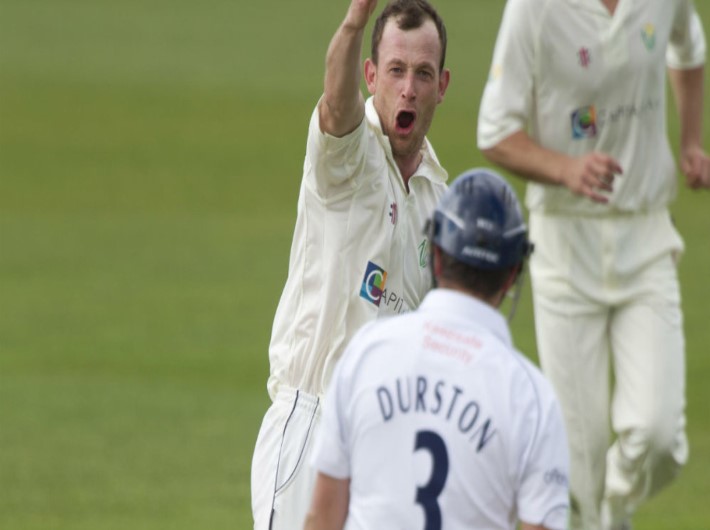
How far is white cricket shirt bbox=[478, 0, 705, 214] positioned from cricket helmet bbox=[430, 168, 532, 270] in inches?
133

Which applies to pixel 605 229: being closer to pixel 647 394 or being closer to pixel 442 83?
pixel 647 394

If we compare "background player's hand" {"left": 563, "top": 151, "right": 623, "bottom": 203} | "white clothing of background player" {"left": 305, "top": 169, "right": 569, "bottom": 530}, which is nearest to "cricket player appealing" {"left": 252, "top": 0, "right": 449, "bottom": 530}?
"background player's hand" {"left": 563, "top": 151, "right": 623, "bottom": 203}

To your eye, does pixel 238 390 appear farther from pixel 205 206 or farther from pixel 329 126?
pixel 205 206

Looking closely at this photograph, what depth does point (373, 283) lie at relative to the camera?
20.3ft

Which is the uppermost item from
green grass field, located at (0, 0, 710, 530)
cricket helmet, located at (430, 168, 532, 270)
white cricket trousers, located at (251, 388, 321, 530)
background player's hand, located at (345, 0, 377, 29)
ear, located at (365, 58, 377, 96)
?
background player's hand, located at (345, 0, 377, 29)

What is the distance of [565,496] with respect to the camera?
4.48 metres

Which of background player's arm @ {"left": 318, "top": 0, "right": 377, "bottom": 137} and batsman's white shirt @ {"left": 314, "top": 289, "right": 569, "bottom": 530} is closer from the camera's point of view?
batsman's white shirt @ {"left": 314, "top": 289, "right": 569, "bottom": 530}

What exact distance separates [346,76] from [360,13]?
0.77 ft

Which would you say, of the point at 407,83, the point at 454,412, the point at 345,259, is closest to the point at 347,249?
the point at 345,259

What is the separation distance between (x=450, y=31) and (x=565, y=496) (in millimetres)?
37930

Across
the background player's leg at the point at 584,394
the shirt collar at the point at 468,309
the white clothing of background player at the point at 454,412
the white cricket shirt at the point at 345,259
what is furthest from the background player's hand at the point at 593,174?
the shirt collar at the point at 468,309

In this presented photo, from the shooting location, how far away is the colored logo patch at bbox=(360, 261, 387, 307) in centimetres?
616

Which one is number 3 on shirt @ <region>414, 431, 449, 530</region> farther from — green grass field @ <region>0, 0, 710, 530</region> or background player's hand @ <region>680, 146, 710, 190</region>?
green grass field @ <region>0, 0, 710, 530</region>

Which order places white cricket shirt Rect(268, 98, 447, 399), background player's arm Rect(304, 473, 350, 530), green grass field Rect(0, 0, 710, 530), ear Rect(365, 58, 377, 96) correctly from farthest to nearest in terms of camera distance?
green grass field Rect(0, 0, 710, 530) < ear Rect(365, 58, 377, 96) < white cricket shirt Rect(268, 98, 447, 399) < background player's arm Rect(304, 473, 350, 530)
